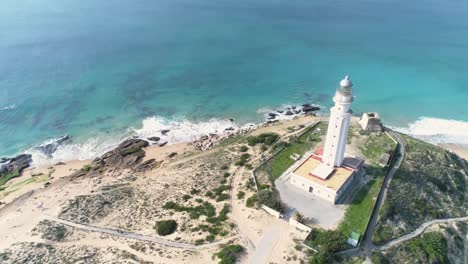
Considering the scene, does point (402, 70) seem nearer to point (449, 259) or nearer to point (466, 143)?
point (466, 143)

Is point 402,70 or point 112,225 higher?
point 402,70

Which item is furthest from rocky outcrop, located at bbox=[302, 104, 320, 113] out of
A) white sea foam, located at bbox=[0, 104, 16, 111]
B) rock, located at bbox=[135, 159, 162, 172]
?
white sea foam, located at bbox=[0, 104, 16, 111]

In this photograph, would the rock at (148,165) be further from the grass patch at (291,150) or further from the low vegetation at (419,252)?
the low vegetation at (419,252)

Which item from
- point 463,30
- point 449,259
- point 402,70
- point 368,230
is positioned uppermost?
point 463,30

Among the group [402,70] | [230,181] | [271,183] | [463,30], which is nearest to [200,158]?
[230,181]

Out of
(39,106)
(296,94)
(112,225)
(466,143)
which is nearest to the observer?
(112,225)

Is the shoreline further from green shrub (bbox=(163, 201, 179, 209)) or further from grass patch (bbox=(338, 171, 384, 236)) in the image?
grass patch (bbox=(338, 171, 384, 236))
